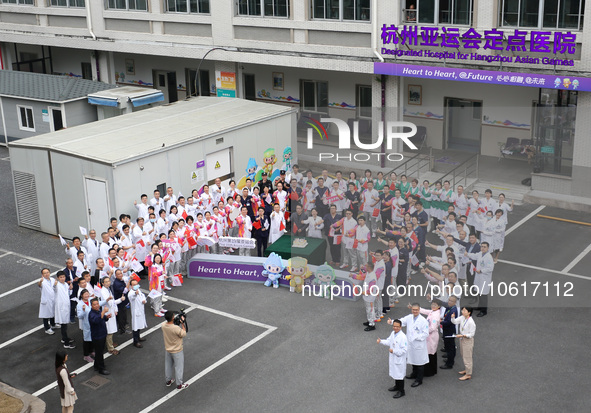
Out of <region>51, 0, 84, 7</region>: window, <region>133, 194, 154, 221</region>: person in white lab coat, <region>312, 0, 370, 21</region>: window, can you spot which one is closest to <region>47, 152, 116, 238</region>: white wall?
<region>133, 194, 154, 221</region>: person in white lab coat

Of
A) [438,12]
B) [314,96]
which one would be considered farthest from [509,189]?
[314,96]

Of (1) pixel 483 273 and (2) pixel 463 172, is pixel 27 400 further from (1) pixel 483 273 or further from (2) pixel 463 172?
(2) pixel 463 172

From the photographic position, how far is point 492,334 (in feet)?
53.1

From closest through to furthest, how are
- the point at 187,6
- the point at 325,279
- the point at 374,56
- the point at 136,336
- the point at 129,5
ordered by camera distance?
the point at 136,336, the point at 325,279, the point at 374,56, the point at 187,6, the point at 129,5

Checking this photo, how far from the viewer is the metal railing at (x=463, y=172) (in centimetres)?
2352

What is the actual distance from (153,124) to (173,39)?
9.25 metres

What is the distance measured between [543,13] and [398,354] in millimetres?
14019

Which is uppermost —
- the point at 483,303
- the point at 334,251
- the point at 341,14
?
the point at 341,14

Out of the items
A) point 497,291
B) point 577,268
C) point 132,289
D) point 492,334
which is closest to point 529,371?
point 492,334

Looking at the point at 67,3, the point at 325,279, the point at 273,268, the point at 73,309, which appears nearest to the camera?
the point at 73,309

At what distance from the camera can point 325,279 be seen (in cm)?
1811

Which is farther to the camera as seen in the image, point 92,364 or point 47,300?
point 47,300

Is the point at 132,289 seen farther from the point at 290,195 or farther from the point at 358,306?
the point at 290,195

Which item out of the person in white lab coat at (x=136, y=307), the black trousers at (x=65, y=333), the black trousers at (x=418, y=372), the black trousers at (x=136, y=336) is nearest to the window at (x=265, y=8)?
the person in white lab coat at (x=136, y=307)
